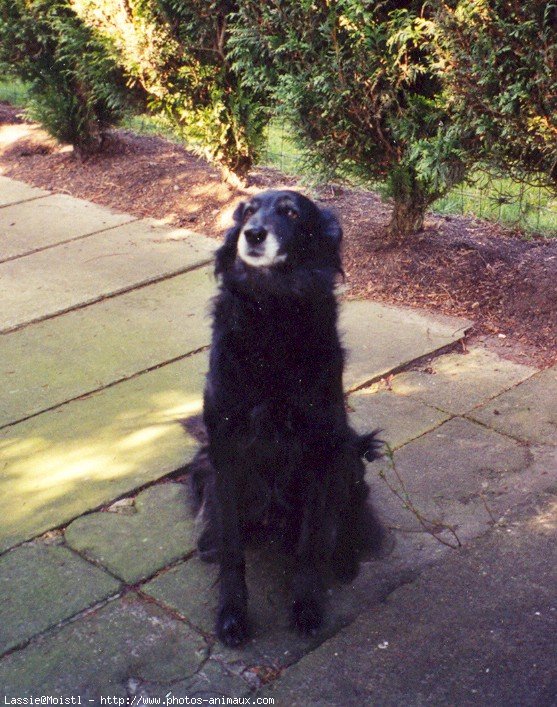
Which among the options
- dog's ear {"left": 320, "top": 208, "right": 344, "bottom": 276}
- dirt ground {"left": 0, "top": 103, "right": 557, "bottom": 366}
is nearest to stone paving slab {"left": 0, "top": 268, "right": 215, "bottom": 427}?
dirt ground {"left": 0, "top": 103, "right": 557, "bottom": 366}

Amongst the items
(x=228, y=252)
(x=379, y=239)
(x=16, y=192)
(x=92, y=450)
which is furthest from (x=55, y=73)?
(x=228, y=252)

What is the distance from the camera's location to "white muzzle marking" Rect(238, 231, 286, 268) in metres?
3.07

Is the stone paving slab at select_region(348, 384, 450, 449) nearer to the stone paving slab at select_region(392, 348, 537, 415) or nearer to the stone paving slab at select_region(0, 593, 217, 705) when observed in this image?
the stone paving slab at select_region(392, 348, 537, 415)

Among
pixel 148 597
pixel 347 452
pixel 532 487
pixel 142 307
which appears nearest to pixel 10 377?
pixel 142 307

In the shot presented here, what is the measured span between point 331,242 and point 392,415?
1369mm

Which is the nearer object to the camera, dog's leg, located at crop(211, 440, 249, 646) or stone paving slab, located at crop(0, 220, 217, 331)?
dog's leg, located at crop(211, 440, 249, 646)

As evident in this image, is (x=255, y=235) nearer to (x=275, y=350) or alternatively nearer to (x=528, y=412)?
(x=275, y=350)

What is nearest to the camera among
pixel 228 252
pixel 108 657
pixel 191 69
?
pixel 108 657

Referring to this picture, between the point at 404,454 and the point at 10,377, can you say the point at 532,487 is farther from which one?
the point at 10,377

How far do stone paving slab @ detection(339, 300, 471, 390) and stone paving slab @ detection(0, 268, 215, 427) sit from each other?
870mm

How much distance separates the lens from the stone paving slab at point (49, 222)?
678cm

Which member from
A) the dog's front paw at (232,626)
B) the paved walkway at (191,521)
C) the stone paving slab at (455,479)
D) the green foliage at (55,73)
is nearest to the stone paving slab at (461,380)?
the paved walkway at (191,521)

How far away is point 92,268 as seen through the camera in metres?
6.27

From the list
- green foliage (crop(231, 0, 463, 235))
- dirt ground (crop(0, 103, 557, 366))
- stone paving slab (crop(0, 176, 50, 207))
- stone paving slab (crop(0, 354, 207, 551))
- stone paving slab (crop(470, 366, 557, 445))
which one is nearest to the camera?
stone paving slab (crop(0, 354, 207, 551))
